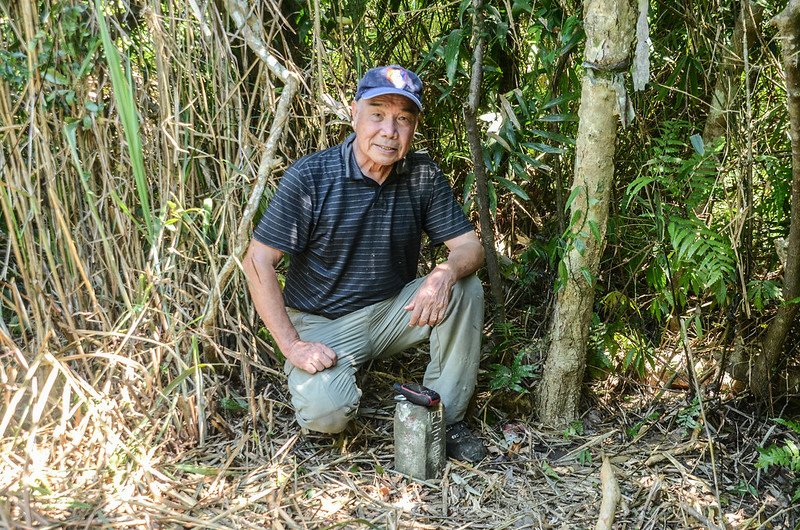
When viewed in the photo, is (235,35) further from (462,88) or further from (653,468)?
(653,468)

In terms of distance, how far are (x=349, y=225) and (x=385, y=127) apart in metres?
0.36

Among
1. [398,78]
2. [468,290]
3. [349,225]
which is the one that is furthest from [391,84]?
[468,290]

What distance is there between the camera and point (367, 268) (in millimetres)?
2582

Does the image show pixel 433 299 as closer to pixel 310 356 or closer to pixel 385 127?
pixel 310 356

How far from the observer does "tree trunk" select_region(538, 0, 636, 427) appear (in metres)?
2.12

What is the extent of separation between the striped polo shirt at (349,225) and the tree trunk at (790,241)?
1089mm

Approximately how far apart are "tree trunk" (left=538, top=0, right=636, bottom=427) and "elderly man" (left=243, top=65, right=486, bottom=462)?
1.01 feet

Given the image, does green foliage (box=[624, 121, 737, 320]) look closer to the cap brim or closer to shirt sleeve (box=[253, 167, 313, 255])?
the cap brim

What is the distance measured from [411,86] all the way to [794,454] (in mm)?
1637

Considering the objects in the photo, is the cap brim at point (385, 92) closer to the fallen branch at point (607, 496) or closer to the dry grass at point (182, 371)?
the dry grass at point (182, 371)

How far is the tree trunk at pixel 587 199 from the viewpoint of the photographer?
212 centimetres

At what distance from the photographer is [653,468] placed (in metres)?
2.42

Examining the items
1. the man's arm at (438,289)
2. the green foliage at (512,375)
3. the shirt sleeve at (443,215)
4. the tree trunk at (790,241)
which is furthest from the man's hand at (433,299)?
the tree trunk at (790,241)

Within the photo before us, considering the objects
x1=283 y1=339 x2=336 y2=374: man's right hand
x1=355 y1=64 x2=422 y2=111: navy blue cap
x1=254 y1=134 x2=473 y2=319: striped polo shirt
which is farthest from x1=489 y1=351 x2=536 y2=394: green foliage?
x1=355 y1=64 x2=422 y2=111: navy blue cap
